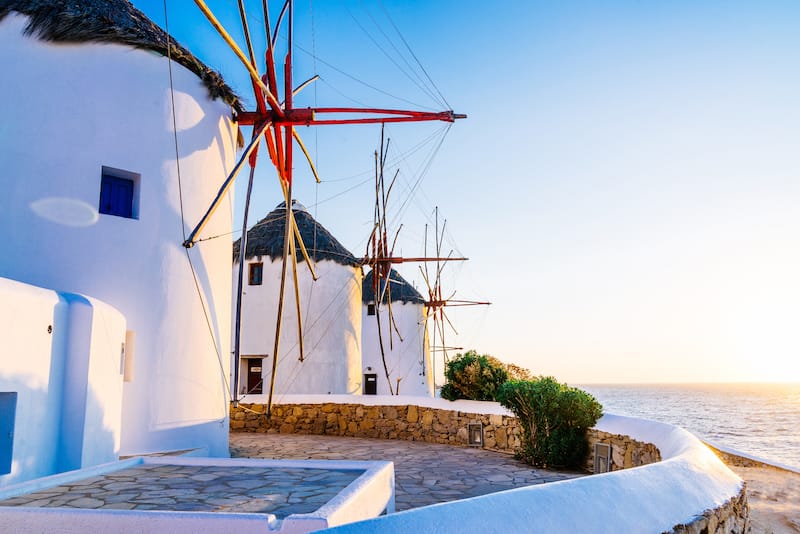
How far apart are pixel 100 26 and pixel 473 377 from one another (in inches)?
336

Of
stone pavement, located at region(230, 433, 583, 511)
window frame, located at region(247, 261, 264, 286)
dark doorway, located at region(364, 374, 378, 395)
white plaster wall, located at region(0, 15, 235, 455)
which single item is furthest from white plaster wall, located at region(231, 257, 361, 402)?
white plaster wall, located at region(0, 15, 235, 455)

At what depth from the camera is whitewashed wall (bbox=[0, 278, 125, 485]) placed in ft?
18.0

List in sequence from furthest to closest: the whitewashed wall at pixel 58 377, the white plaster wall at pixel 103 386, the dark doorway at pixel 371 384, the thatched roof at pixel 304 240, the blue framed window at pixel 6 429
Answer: the dark doorway at pixel 371 384 → the thatched roof at pixel 304 240 → the white plaster wall at pixel 103 386 → the whitewashed wall at pixel 58 377 → the blue framed window at pixel 6 429

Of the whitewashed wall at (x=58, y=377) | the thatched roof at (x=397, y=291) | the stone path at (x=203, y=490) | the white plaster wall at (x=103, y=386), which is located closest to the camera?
the stone path at (x=203, y=490)

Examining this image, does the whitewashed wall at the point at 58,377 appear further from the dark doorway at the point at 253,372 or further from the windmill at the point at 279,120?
the dark doorway at the point at 253,372

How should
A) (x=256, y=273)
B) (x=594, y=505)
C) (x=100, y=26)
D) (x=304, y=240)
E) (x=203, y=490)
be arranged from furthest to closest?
1. (x=304, y=240)
2. (x=256, y=273)
3. (x=100, y=26)
4. (x=203, y=490)
5. (x=594, y=505)

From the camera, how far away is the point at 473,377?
39.4ft

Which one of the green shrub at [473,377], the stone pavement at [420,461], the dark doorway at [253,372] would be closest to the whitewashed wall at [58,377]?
the stone pavement at [420,461]

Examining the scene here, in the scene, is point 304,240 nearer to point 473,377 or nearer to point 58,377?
point 473,377

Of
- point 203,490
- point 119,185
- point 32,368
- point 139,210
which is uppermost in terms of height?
point 119,185

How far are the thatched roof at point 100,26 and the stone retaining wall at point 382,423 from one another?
18.9 feet

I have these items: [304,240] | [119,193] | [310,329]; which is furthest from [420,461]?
[304,240]

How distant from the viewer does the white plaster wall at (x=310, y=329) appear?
58.5ft

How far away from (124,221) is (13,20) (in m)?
2.65
